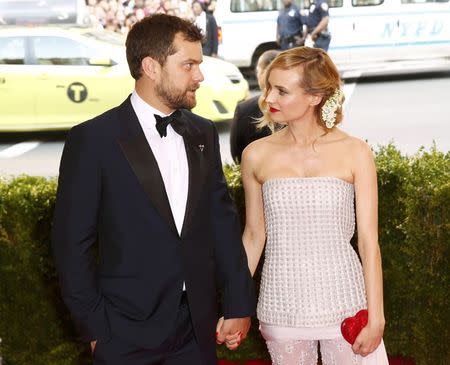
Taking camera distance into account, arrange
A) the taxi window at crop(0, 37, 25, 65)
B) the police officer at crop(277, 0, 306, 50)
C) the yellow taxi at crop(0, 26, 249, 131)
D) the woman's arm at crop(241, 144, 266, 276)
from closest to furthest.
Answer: the woman's arm at crop(241, 144, 266, 276), the yellow taxi at crop(0, 26, 249, 131), the taxi window at crop(0, 37, 25, 65), the police officer at crop(277, 0, 306, 50)

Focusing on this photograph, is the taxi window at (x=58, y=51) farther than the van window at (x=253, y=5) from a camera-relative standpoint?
No

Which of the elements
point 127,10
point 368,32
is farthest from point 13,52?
point 368,32

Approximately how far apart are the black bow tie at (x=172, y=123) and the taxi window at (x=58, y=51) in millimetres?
9891

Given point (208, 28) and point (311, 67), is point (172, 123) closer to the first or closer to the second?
point (311, 67)

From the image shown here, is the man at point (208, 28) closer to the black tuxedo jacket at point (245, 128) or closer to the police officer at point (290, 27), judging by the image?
the police officer at point (290, 27)

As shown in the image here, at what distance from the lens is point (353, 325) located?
3.13 metres

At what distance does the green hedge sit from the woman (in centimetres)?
124

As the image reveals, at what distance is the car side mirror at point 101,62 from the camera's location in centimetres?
1255

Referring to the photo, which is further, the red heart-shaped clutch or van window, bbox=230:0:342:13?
van window, bbox=230:0:342:13

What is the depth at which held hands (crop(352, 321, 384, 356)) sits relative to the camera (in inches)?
122

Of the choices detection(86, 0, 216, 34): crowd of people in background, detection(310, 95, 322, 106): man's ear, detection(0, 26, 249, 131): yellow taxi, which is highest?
detection(310, 95, 322, 106): man's ear

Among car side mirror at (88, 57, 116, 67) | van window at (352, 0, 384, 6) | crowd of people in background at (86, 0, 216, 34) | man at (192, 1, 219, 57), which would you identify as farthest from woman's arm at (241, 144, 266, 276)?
van window at (352, 0, 384, 6)

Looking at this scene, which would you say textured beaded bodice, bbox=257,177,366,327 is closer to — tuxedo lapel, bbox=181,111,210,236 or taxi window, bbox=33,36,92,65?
tuxedo lapel, bbox=181,111,210,236

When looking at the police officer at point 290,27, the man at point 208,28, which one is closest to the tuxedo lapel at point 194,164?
the police officer at point 290,27
